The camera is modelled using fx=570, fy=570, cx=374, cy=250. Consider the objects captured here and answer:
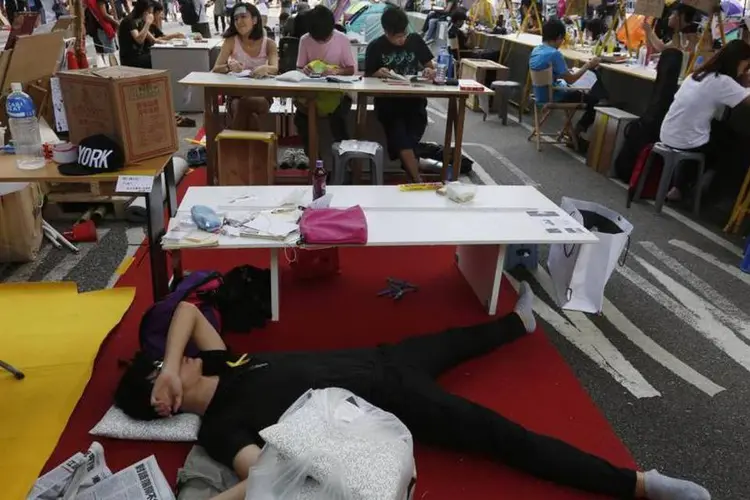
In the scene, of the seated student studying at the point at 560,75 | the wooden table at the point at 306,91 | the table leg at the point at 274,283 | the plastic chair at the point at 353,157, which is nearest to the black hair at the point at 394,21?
the wooden table at the point at 306,91

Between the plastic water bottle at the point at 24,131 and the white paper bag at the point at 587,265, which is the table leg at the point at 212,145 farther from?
the white paper bag at the point at 587,265

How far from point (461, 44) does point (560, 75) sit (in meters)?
3.93

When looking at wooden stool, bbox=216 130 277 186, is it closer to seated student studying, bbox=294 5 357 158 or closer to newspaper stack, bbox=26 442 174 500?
seated student studying, bbox=294 5 357 158

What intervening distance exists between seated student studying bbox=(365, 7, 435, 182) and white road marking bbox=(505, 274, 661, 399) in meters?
1.92

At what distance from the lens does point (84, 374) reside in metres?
2.30

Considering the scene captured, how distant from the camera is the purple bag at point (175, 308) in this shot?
7.11ft

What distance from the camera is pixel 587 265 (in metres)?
2.89

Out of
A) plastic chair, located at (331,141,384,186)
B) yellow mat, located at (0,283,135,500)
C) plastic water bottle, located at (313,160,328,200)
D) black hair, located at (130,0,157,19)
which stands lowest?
yellow mat, located at (0,283,135,500)

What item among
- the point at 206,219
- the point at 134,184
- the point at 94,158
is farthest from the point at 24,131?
the point at 206,219

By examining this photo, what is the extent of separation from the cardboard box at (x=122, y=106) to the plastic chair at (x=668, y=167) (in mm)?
3572

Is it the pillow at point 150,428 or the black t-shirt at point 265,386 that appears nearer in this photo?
the black t-shirt at point 265,386

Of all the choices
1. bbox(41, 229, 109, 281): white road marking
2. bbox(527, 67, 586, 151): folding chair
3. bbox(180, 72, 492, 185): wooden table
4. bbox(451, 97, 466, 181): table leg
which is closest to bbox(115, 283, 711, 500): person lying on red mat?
bbox(41, 229, 109, 281): white road marking

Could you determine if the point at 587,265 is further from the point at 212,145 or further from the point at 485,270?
the point at 212,145

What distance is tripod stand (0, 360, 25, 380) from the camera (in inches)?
86.5
